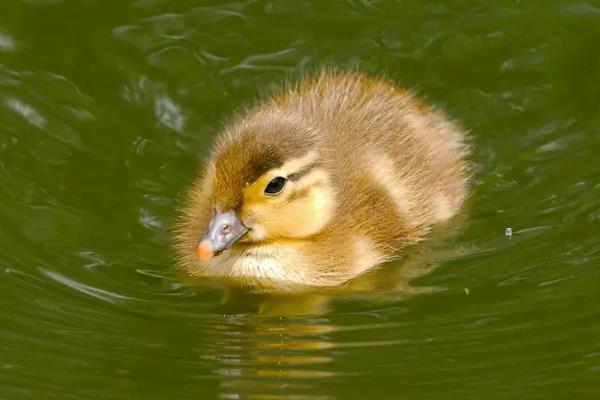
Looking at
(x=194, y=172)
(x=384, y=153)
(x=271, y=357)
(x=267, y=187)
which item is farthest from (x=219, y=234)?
(x=194, y=172)

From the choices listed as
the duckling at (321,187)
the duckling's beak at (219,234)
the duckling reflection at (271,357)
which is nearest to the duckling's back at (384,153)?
the duckling at (321,187)

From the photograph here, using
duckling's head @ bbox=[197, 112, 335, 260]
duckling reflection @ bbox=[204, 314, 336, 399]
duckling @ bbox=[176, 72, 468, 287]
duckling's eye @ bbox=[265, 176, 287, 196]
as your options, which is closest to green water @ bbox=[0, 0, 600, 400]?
duckling reflection @ bbox=[204, 314, 336, 399]

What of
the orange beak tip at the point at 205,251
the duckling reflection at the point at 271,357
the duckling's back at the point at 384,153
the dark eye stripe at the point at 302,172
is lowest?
the duckling reflection at the point at 271,357

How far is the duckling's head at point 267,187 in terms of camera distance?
5742 mm

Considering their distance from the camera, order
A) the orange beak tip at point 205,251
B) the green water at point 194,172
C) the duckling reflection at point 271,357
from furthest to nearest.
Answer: the orange beak tip at point 205,251
the green water at point 194,172
the duckling reflection at point 271,357

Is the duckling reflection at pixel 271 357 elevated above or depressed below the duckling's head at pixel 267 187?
below

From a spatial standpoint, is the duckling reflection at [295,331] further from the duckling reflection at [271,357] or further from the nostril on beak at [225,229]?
the nostril on beak at [225,229]

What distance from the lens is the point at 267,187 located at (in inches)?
229

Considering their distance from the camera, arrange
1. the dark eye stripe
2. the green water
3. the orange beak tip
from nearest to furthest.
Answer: the green water, the orange beak tip, the dark eye stripe

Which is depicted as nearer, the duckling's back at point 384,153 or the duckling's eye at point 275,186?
the duckling's eye at point 275,186

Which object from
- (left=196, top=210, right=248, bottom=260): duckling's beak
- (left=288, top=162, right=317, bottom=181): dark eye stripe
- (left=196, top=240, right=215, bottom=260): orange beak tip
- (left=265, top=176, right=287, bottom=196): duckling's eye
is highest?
(left=288, top=162, right=317, bottom=181): dark eye stripe

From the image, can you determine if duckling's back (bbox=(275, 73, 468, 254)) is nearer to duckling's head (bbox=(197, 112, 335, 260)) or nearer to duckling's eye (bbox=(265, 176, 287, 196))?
duckling's head (bbox=(197, 112, 335, 260))

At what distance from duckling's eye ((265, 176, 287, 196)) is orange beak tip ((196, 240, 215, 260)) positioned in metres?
0.30

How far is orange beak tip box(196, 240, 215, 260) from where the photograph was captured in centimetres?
573
